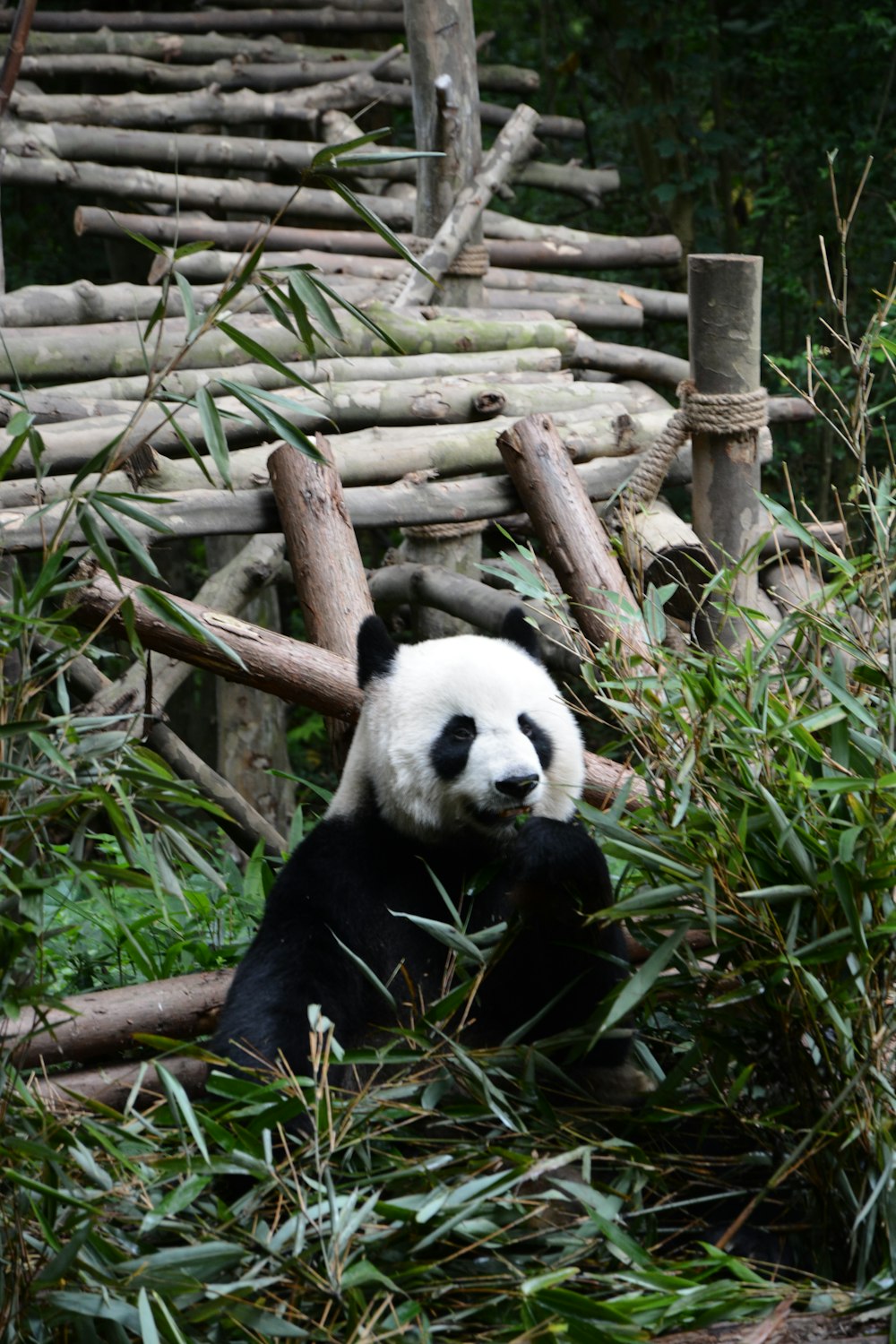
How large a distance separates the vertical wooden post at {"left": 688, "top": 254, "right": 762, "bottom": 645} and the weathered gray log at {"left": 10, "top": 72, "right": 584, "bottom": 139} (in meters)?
3.70

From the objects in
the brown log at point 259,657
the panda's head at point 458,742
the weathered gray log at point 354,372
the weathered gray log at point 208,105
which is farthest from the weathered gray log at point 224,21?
the panda's head at point 458,742

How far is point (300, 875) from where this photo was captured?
2.41 metres

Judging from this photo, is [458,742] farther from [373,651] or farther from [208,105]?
[208,105]

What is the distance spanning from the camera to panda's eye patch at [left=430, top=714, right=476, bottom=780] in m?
2.43

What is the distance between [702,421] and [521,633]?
4.25 feet

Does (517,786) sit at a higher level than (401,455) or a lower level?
lower

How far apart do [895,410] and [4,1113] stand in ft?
22.9

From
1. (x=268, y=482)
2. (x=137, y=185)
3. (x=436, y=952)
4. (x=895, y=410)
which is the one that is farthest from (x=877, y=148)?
(x=436, y=952)

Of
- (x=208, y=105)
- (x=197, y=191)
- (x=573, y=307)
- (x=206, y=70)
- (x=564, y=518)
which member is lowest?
(x=564, y=518)

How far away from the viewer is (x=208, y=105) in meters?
7.32

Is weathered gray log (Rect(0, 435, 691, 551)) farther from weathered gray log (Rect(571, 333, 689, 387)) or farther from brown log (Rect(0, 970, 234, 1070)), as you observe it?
weathered gray log (Rect(571, 333, 689, 387))

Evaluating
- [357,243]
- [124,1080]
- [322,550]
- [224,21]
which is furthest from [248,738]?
[224,21]

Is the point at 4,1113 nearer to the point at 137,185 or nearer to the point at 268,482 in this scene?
the point at 268,482

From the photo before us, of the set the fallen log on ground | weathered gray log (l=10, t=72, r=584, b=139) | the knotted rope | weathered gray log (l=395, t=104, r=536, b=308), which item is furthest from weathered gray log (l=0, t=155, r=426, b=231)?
the knotted rope
